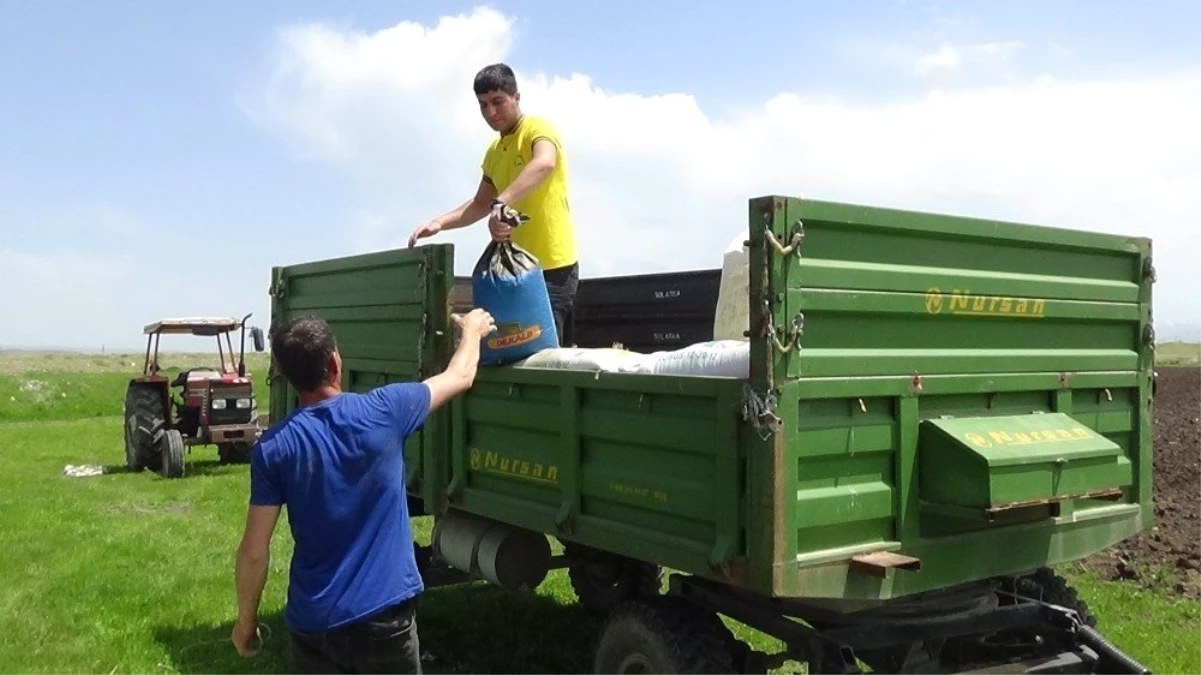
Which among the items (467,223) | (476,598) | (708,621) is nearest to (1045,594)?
(708,621)

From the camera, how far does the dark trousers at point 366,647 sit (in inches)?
124

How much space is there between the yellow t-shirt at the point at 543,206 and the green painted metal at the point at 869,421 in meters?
0.80

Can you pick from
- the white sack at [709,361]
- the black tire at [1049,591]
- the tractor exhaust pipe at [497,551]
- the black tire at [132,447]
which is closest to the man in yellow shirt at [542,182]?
the tractor exhaust pipe at [497,551]

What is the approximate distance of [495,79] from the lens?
16.2 ft

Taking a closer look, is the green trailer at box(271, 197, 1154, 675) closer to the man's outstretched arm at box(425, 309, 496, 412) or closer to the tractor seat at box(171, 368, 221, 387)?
the man's outstretched arm at box(425, 309, 496, 412)

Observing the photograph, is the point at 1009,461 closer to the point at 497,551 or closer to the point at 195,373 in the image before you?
the point at 497,551

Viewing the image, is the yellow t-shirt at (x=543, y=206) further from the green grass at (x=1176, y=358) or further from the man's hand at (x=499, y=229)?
the green grass at (x=1176, y=358)

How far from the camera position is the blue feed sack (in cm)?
427

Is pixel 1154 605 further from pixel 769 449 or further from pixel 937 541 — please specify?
pixel 769 449

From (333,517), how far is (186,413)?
12821 millimetres

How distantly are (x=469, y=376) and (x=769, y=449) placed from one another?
1059mm

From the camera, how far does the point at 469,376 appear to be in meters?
3.54

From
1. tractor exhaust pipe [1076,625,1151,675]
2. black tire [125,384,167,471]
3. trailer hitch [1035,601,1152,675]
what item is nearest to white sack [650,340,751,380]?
trailer hitch [1035,601,1152,675]

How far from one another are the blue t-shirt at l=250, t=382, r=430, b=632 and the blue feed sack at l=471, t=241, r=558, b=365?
1.10 m
